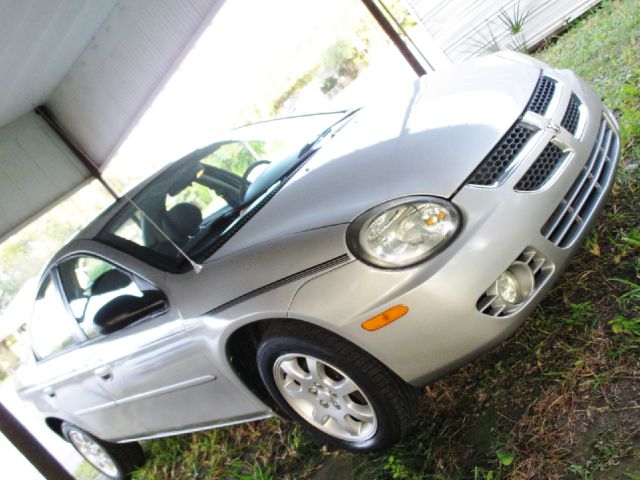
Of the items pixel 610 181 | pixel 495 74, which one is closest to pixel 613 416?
pixel 610 181

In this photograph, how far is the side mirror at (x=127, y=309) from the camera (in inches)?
102

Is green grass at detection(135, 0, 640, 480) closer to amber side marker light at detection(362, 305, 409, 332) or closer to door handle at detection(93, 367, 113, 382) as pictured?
amber side marker light at detection(362, 305, 409, 332)

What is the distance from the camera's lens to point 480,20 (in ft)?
24.2

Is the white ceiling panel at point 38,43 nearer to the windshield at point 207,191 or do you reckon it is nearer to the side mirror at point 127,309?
the windshield at point 207,191

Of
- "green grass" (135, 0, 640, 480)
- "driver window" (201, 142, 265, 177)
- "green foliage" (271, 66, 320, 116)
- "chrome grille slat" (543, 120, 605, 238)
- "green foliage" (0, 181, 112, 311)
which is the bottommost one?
"green grass" (135, 0, 640, 480)

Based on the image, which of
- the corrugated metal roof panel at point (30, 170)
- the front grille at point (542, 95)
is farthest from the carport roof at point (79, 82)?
the front grille at point (542, 95)

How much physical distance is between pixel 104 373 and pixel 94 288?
454 millimetres

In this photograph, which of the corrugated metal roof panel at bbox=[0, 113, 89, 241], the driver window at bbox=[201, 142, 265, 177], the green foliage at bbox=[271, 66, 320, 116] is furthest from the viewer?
the green foliage at bbox=[271, 66, 320, 116]

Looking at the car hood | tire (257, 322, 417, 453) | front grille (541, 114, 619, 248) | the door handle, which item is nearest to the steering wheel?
the car hood

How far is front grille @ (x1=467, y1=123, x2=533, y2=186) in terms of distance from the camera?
206cm

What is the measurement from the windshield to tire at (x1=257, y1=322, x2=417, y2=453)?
0.61 metres

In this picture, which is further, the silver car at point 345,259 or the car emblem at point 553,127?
the car emblem at point 553,127

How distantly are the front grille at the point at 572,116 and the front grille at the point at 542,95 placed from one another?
0.09m

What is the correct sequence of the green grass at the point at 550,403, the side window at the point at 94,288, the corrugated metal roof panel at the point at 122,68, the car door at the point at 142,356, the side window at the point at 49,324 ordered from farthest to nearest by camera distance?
the corrugated metal roof panel at the point at 122,68 → the side window at the point at 49,324 → the side window at the point at 94,288 → the car door at the point at 142,356 → the green grass at the point at 550,403
